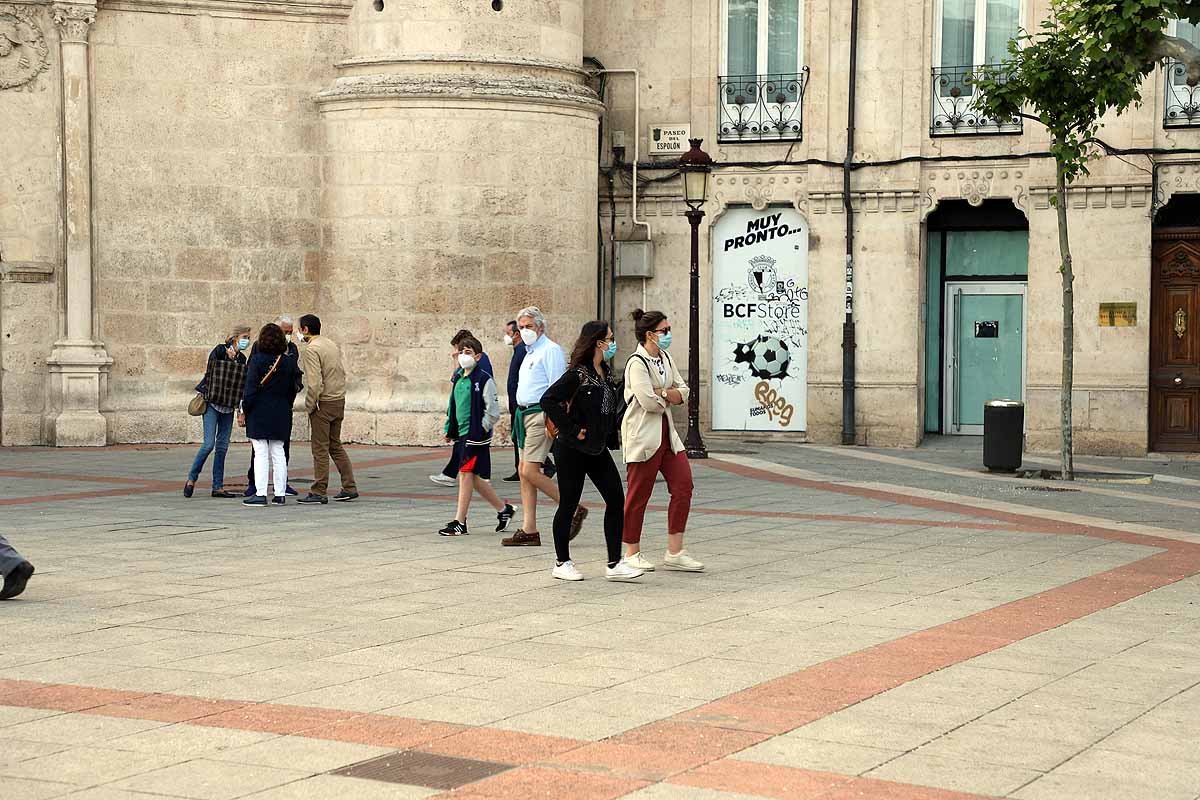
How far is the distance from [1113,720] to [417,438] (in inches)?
626

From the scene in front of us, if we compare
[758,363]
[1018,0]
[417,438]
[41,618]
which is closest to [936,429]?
[758,363]

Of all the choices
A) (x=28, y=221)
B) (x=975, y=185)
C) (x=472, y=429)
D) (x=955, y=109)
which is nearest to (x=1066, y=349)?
(x=975, y=185)

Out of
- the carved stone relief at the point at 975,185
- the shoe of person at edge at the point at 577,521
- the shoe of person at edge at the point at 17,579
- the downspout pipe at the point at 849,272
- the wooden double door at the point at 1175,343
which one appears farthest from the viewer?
the downspout pipe at the point at 849,272

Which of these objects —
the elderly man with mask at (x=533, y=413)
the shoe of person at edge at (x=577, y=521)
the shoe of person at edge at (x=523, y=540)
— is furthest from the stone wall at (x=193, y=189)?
the shoe of person at edge at (x=577, y=521)

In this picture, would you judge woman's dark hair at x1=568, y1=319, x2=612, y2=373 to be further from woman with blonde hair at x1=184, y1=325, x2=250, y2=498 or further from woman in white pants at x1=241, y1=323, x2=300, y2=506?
woman with blonde hair at x1=184, y1=325, x2=250, y2=498

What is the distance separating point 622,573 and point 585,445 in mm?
852

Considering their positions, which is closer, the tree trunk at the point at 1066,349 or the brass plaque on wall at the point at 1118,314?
the tree trunk at the point at 1066,349

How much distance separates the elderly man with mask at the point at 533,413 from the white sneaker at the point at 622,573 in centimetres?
164

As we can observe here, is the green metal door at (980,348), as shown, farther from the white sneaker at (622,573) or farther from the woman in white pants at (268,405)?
the white sneaker at (622,573)

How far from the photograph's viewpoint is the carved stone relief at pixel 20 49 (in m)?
21.5

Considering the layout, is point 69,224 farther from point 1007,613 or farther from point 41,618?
point 1007,613

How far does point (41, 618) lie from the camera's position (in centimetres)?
895

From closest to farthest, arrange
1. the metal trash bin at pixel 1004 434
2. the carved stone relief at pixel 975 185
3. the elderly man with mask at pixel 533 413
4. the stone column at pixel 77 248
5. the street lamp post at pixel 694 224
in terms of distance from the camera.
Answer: the elderly man with mask at pixel 533 413 → the metal trash bin at pixel 1004 434 → the street lamp post at pixel 694 224 → the stone column at pixel 77 248 → the carved stone relief at pixel 975 185

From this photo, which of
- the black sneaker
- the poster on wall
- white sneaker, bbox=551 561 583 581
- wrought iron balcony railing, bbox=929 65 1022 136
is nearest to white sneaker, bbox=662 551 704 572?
white sneaker, bbox=551 561 583 581
